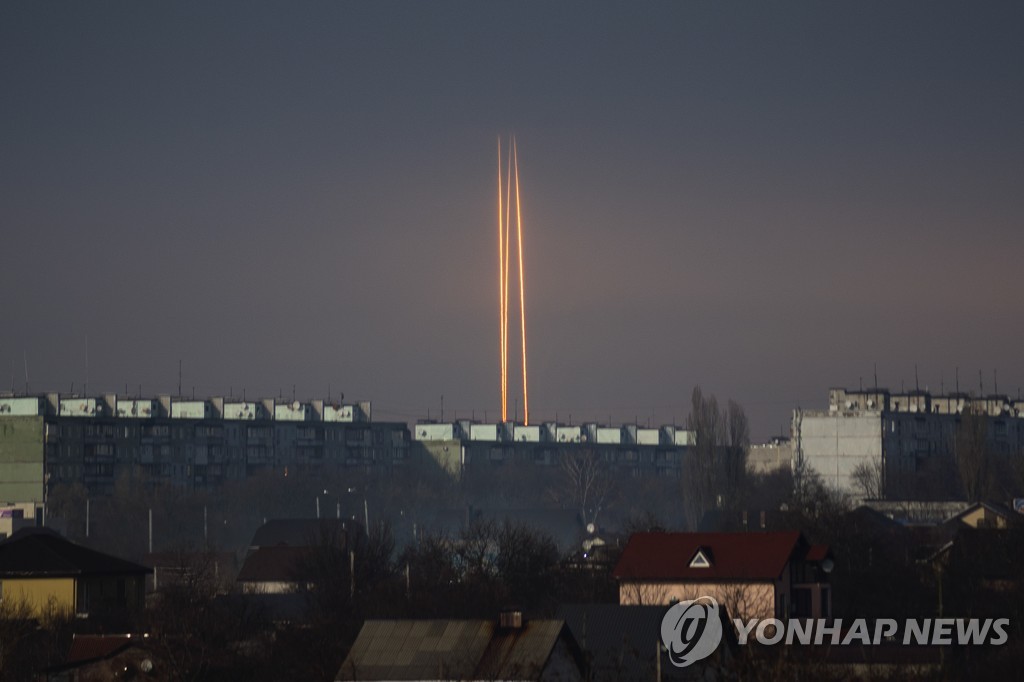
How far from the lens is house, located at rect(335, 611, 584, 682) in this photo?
26.8 metres

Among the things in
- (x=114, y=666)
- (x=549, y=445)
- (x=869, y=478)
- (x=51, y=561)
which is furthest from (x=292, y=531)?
(x=549, y=445)

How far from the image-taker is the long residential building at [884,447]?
99.6 m

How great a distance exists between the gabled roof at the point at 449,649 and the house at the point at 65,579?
59.9ft

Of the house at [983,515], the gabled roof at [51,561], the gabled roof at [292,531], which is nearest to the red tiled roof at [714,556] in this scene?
the gabled roof at [51,561]

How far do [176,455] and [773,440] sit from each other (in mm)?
59026

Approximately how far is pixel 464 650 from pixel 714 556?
15879 mm

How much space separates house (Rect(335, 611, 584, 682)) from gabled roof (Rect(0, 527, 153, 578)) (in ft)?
60.8

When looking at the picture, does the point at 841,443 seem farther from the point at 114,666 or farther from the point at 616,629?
the point at 114,666

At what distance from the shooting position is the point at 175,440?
112m

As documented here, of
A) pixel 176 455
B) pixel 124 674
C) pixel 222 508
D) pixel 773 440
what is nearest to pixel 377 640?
pixel 124 674

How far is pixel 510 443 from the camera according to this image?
138375mm

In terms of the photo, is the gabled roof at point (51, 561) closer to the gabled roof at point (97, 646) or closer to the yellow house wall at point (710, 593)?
the gabled roof at point (97, 646)

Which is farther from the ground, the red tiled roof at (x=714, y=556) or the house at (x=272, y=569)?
the red tiled roof at (x=714, y=556)

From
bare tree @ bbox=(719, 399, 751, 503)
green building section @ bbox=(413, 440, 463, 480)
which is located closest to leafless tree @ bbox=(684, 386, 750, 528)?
bare tree @ bbox=(719, 399, 751, 503)
